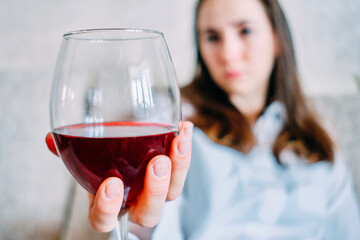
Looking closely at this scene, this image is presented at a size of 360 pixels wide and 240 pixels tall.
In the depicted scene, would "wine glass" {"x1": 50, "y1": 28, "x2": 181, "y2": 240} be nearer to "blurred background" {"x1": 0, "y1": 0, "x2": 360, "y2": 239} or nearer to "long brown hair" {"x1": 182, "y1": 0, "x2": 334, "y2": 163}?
"long brown hair" {"x1": 182, "y1": 0, "x2": 334, "y2": 163}

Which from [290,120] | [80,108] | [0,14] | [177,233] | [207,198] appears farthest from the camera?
[0,14]

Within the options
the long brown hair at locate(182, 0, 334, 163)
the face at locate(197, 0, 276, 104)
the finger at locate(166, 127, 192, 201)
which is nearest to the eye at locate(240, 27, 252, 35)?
the face at locate(197, 0, 276, 104)

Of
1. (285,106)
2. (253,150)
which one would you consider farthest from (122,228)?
(285,106)

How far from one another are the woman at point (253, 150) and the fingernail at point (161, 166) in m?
0.57

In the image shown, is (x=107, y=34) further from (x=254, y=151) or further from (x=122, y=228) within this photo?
(x=254, y=151)

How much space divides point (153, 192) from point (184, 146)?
0.07 metres

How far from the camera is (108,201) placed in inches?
13.1

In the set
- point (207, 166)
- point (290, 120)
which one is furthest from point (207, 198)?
point (290, 120)

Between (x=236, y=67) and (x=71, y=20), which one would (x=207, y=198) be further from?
(x=71, y=20)

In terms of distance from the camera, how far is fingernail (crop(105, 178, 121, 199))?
32cm

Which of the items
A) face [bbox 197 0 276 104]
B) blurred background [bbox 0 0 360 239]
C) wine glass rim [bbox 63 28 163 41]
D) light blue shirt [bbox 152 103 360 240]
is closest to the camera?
wine glass rim [bbox 63 28 163 41]

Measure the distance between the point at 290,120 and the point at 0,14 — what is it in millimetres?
1499

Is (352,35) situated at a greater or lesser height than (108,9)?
lesser

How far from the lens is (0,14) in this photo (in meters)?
1.58
